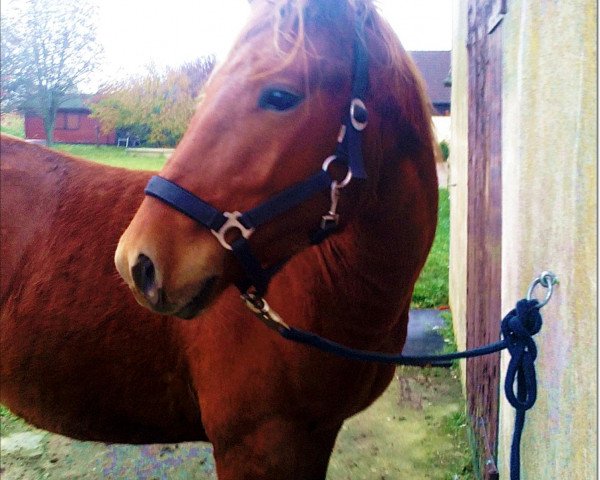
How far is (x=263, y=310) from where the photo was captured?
1.47 m

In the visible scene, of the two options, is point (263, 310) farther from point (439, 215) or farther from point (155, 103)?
point (439, 215)

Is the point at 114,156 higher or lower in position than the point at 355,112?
lower

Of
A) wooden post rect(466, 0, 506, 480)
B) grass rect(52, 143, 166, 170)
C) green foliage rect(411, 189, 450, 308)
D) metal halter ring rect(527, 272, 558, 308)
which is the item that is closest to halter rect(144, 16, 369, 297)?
metal halter ring rect(527, 272, 558, 308)

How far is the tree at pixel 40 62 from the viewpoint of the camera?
2.60 meters

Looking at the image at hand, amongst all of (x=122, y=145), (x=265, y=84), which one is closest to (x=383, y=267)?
(x=265, y=84)

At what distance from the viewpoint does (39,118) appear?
2617mm

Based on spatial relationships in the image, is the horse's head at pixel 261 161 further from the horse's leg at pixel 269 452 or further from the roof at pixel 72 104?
the roof at pixel 72 104

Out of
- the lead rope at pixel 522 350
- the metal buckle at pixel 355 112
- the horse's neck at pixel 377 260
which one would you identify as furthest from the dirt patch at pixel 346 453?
the metal buckle at pixel 355 112

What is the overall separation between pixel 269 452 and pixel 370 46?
124cm

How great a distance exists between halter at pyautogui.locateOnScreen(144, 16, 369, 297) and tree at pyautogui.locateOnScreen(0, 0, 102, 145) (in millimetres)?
1679

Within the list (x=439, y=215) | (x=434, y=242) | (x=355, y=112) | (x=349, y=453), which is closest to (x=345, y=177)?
(x=355, y=112)

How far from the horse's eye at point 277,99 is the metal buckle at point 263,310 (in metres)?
0.48

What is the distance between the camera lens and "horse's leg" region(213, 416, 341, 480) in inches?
67.0

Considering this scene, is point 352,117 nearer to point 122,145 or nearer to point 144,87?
point 144,87
